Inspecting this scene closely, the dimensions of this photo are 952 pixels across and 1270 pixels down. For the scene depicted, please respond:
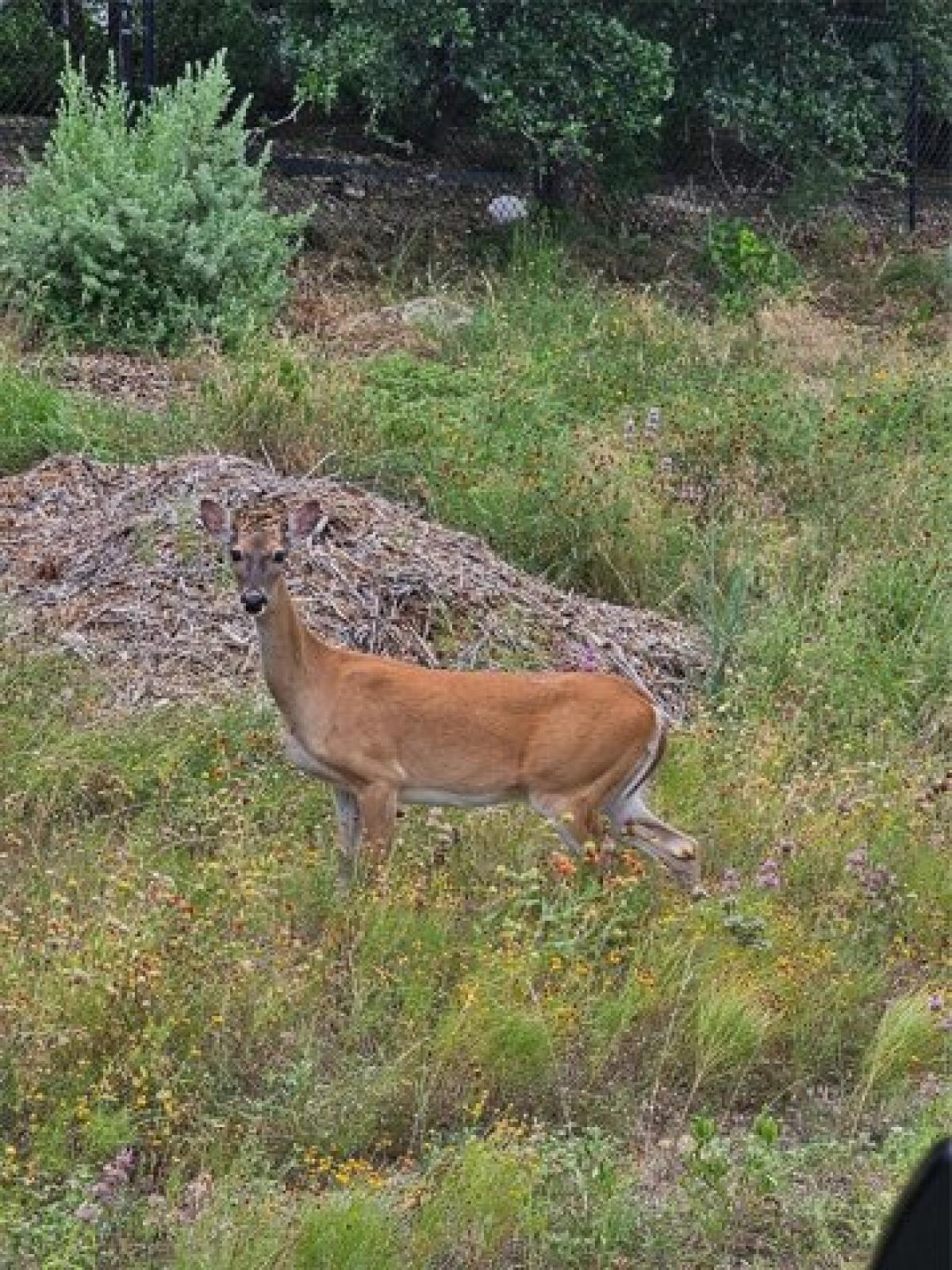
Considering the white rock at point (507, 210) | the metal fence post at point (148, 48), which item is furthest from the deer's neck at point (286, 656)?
the white rock at point (507, 210)

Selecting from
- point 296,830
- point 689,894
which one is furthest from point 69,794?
point 689,894

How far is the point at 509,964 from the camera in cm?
670

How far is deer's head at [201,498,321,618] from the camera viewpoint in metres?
8.07

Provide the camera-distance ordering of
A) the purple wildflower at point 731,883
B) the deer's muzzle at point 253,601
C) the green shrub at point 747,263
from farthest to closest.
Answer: the green shrub at point 747,263
the deer's muzzle at point 253,601
the purple wildflower at point 731,883

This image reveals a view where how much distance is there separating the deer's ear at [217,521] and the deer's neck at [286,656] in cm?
24

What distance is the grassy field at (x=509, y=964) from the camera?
5.69 meters

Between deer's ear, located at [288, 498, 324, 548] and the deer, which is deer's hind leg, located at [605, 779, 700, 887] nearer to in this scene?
the deer

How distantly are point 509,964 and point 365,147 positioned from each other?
14488 mm

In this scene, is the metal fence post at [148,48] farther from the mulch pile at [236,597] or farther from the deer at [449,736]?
the deer at [449,736]

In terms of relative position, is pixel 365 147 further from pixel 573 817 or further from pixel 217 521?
pixel 573 817

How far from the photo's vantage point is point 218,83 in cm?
1450

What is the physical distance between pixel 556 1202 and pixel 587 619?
4.93m

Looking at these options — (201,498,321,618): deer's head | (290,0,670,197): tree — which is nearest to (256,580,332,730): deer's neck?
(201,498,321,618): deer's head

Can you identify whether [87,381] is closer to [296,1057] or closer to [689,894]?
[689,894]
